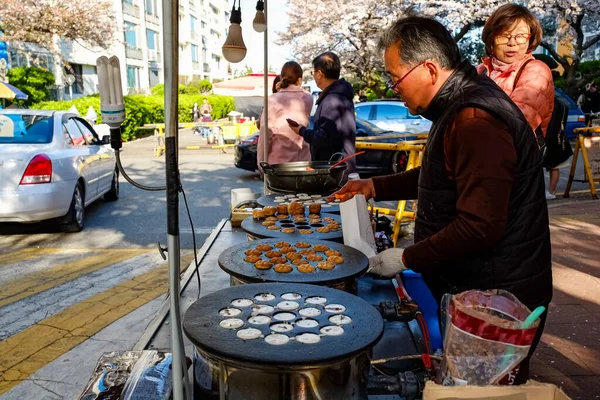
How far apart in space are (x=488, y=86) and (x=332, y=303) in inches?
34.8

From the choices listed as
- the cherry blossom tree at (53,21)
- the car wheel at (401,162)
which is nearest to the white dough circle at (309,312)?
the car wheel at (401,162)

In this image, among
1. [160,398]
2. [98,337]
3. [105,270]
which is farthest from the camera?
[105,270]

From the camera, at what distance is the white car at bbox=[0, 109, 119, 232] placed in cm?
596

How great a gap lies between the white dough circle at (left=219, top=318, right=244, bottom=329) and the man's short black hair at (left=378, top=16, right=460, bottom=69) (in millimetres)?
987

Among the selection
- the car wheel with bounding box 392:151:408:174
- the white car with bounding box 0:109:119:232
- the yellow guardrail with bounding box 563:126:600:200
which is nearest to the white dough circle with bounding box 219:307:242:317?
the white car with bounding box 0:109:119:232

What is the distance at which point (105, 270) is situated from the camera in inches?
205

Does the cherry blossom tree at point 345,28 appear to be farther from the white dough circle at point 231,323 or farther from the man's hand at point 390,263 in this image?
the white dough circle at point 231,323

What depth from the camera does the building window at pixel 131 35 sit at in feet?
121

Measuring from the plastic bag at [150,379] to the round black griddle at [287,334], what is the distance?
178mm

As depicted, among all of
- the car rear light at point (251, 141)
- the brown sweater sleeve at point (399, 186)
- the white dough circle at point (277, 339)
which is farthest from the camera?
the car rear light at point (251, 141)

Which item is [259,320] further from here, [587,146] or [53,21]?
[53,21]

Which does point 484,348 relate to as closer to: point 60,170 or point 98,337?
point 98,337

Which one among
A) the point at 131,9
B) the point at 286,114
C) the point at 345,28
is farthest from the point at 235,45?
the point at 131,9

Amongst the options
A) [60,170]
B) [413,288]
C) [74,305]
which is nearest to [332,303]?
[413,288]
